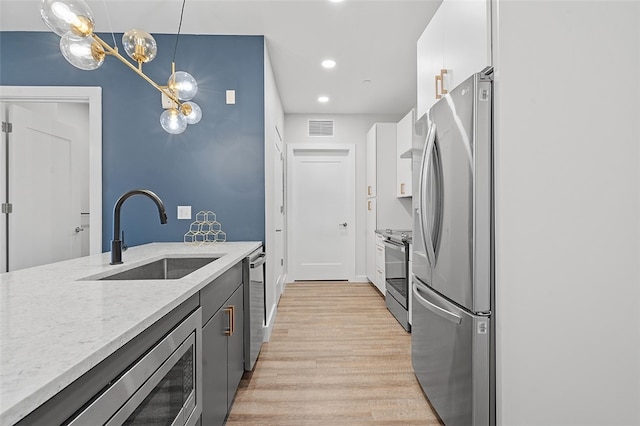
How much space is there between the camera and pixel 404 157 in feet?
14.0

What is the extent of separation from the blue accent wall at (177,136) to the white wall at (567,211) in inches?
78.9

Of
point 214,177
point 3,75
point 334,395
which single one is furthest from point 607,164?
point 3,75

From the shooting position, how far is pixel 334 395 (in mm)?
2105

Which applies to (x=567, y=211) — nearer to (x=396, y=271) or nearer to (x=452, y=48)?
(x=452, y=48)

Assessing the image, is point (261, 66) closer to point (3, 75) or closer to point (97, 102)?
point (97, 102)

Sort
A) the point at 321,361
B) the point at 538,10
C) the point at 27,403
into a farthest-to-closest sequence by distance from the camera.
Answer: the point at 321,361, the point at 538,10, the point at 27,403

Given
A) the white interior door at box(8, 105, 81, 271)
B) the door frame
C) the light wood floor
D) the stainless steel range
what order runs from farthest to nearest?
the stainless steel range → the white interior door at box(8, 105, 81, 271) → the door frame → the light wood floor

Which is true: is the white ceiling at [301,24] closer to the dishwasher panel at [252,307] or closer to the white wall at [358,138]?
the white wall at [358,138]

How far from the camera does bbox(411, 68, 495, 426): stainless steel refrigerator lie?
1418mm

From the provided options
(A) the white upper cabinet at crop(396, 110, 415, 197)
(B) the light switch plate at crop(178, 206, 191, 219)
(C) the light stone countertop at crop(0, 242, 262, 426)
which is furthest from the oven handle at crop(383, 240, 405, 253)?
(C) the light stone countertop at crop(0, 242, 262, 426)

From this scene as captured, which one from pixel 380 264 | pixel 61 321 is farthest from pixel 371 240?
pixel 61 321

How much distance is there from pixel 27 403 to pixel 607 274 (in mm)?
1842

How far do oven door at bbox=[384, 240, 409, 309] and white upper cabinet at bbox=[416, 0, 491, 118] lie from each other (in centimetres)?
149

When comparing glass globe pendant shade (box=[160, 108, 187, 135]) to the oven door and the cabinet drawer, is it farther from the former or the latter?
the oven door
